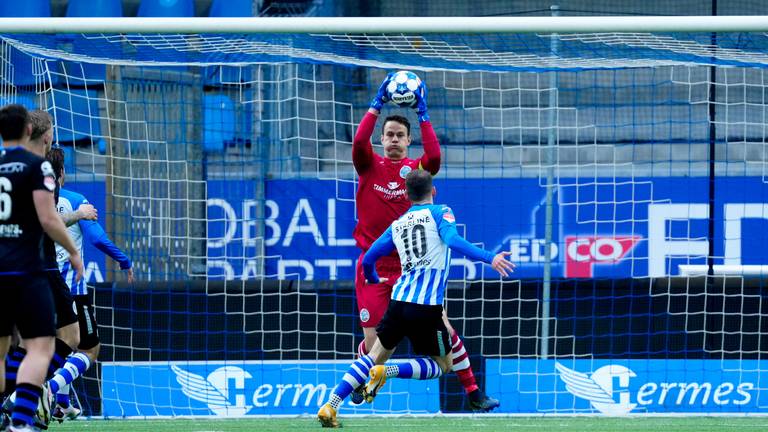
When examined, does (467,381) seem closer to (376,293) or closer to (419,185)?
(376,293)

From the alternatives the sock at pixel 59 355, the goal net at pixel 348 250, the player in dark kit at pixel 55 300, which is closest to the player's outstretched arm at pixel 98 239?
the player in dark kit at pixel 55 300

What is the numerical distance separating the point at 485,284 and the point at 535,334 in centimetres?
59

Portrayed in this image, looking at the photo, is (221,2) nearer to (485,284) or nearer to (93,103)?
(93,103)

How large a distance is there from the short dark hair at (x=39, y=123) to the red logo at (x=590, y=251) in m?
5.08

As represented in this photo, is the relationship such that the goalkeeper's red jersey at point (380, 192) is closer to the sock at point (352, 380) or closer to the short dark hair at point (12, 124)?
the sock at point (352, 380)

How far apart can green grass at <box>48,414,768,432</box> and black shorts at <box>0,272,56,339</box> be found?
2.04 metres

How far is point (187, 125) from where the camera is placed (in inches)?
383

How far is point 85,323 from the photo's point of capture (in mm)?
7750

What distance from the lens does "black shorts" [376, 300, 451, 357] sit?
6.83 meters

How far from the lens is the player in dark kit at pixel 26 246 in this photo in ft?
18.2

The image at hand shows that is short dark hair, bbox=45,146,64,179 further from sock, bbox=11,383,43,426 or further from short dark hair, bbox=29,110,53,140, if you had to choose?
sock, bbox=11,383,43,426

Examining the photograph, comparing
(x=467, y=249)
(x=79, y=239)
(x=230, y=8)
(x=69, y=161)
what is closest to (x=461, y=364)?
(x=467, y=249)

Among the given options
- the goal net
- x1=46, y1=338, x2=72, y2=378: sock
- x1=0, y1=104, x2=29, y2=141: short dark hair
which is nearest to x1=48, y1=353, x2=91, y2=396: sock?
x1=46, y1=338, x2=72, y2=378: sock

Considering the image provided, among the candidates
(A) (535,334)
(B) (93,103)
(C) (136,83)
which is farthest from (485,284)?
(B) (93,103)
